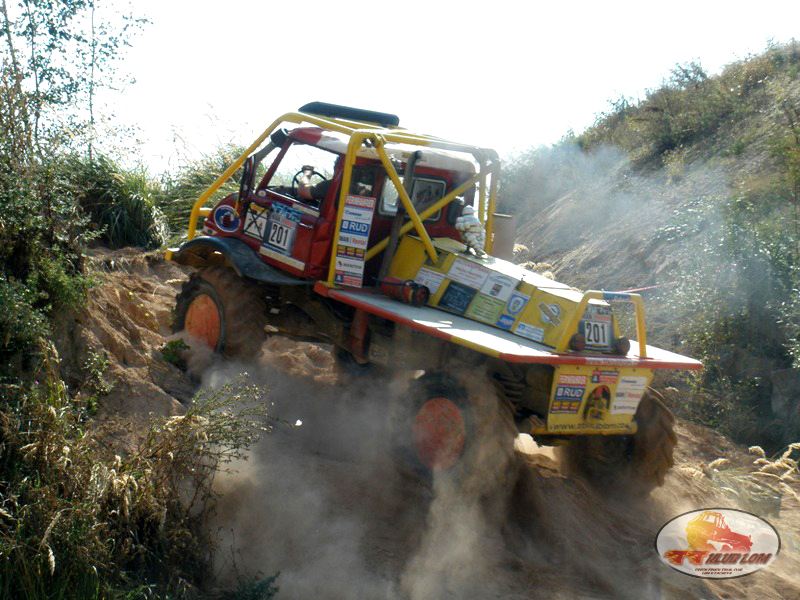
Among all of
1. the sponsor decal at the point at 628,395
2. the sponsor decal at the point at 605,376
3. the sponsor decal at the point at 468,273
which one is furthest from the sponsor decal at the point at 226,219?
the sponsor decal at the point at 628,395

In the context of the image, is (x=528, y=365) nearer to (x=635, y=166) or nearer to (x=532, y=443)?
(x=532, y=443)

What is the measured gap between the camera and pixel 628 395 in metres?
6.48

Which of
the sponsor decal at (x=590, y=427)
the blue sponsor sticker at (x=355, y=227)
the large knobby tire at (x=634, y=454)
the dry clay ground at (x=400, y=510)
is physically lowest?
the dry clay ground at (x=400, y=510)

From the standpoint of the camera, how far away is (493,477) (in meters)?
6.04

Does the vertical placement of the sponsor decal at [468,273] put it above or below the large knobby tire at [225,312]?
above

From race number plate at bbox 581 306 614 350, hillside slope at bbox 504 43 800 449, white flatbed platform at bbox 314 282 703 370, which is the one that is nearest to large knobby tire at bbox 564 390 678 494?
white flatbed platform at bbox 314 282 703 370

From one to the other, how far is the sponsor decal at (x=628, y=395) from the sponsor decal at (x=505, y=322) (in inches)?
35.3

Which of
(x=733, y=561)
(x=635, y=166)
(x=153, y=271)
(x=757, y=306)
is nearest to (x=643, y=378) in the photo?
(x=733, y=561)

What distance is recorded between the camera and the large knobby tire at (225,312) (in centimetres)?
785

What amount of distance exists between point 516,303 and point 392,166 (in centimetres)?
160

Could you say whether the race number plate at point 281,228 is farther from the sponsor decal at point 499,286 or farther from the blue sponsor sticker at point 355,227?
the sponsor decal at point 499,286

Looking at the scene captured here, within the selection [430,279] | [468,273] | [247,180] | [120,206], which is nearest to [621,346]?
[468,273]

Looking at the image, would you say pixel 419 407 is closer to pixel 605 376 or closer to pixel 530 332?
pixel 530 332

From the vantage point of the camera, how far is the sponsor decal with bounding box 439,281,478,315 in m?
6.89
